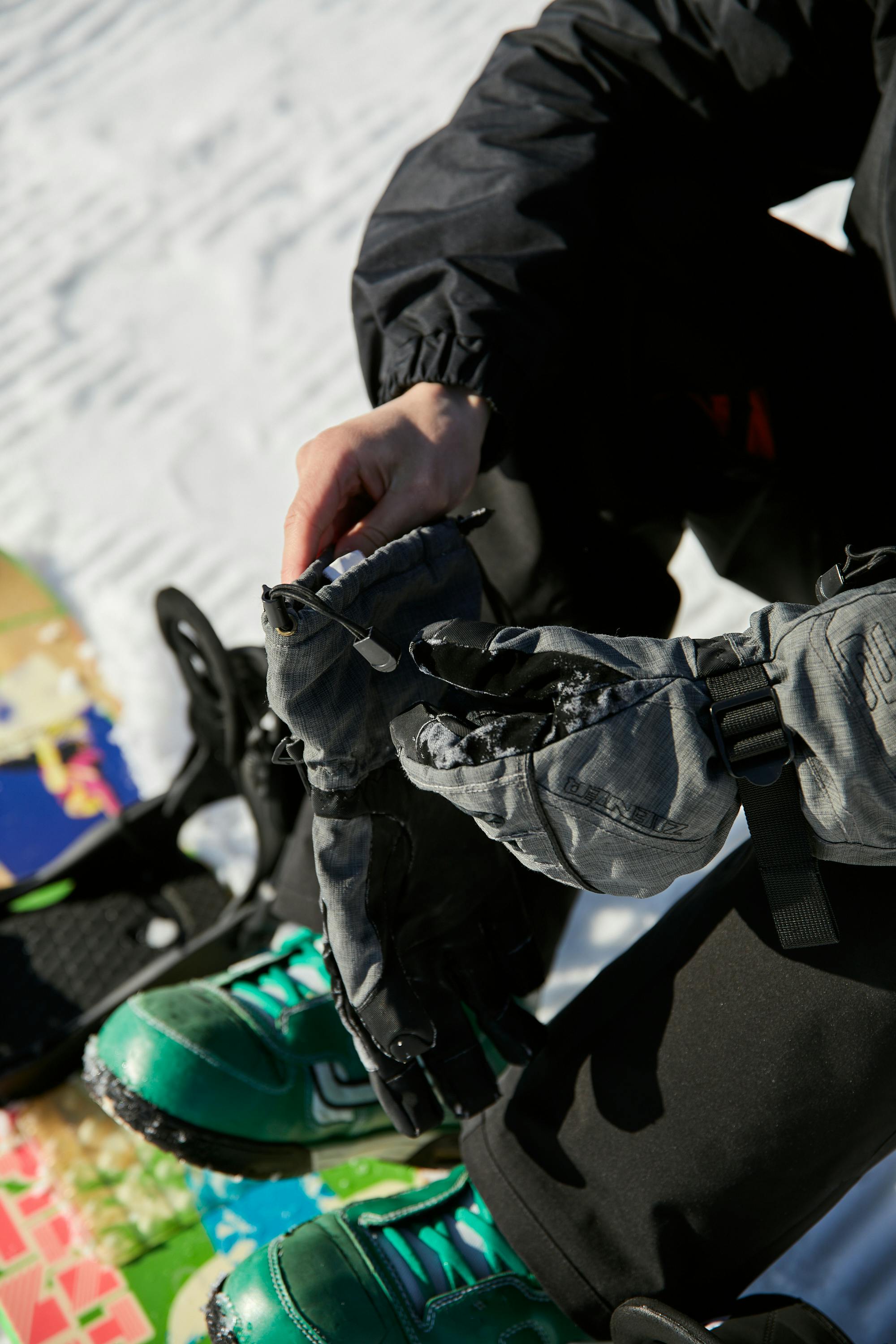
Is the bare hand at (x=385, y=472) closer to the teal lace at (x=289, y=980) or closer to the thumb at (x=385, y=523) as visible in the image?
the thumb at (x=385, y=523)

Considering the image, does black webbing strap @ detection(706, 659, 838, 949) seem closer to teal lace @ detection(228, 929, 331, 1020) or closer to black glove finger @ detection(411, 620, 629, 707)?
black glove finger @ detection(411, 620, 629, 707)

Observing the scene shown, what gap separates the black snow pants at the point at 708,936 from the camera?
0.56 meters

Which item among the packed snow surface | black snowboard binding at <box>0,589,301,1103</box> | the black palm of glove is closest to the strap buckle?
the black palm of glove

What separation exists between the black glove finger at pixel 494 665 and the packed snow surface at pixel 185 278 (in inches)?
29.2

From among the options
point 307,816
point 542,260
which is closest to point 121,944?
point 307,816

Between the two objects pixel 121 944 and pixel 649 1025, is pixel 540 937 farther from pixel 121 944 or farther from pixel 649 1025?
pixel 121 944

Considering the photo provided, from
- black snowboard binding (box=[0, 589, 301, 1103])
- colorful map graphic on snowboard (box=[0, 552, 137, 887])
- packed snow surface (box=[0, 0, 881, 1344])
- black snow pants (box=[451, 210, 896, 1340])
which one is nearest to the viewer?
black snow pants (box=[451, 210, 896, 1340])

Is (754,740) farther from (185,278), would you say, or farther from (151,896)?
(185,278)

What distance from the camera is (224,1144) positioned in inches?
30.4

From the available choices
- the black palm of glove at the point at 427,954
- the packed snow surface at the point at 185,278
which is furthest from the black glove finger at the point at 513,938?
the packed snow surface at the point at 185,278

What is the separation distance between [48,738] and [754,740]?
1.14 meters

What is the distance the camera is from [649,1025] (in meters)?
0.61

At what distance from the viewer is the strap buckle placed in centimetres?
46

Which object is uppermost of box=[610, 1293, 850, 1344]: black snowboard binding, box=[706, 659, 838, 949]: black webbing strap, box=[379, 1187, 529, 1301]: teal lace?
box=[706, 659, 838, 949]: black webbing strap
